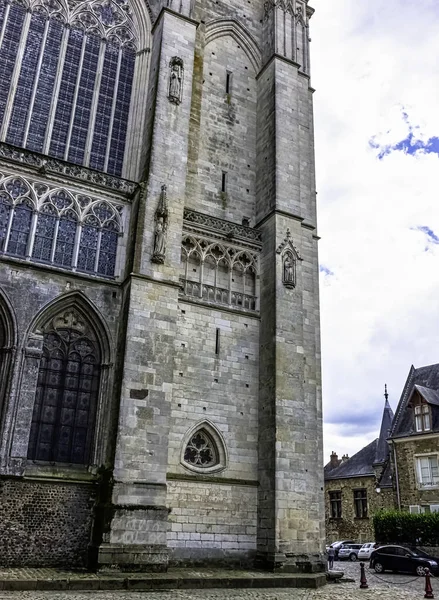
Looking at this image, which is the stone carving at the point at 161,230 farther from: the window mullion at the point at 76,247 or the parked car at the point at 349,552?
the parked car at the point at 349,552

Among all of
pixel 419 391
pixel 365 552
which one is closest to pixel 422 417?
pixel 419 391

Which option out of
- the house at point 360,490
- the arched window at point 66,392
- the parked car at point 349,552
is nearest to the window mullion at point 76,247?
the arched window at point 66,392

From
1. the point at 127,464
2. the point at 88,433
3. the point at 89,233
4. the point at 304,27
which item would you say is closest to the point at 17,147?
the point at 89,233

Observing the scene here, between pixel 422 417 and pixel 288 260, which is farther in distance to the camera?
pixel 422 417

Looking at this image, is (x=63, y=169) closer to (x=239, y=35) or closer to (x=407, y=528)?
(x=239, y=35)

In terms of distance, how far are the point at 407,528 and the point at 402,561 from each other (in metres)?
4.84

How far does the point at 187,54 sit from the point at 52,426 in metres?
11.2

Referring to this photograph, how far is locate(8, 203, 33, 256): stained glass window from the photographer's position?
12992mm

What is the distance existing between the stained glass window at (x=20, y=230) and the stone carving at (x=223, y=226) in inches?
166

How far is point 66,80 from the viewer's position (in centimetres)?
1565

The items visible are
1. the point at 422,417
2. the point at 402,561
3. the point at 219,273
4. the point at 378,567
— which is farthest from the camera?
the point at 422,417

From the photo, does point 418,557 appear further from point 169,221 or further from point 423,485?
point 169,221

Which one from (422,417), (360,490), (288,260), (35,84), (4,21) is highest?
(4,21)

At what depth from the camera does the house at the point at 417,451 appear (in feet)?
79.0
